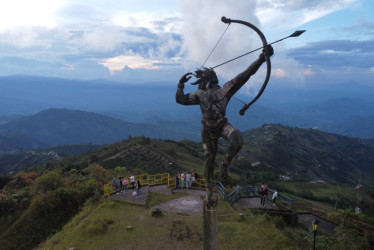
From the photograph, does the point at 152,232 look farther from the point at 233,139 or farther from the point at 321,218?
the point at 321,218

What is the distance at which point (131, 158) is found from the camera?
73250 mm

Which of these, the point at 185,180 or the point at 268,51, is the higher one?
the point at 268,51

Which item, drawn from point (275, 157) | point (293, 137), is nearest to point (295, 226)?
point (275, 157)

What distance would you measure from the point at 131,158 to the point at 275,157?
84.3m

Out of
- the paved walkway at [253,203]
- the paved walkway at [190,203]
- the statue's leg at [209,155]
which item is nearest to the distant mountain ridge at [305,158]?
the paved walkway at [190,203]

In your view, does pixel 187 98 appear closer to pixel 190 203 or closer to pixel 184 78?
pixel 184 78

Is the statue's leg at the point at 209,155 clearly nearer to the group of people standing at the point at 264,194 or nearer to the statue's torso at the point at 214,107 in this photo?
the statue's torso at the point at 214,107

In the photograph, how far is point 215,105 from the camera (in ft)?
25.9

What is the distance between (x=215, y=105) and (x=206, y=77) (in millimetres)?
1160

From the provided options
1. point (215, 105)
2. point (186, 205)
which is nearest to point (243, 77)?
point (215, 105)

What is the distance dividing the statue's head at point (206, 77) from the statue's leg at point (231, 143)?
64.5 inches

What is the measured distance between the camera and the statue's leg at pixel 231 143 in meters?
6.98

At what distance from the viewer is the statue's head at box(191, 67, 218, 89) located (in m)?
8.59

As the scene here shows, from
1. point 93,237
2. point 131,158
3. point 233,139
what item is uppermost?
point 233,139
